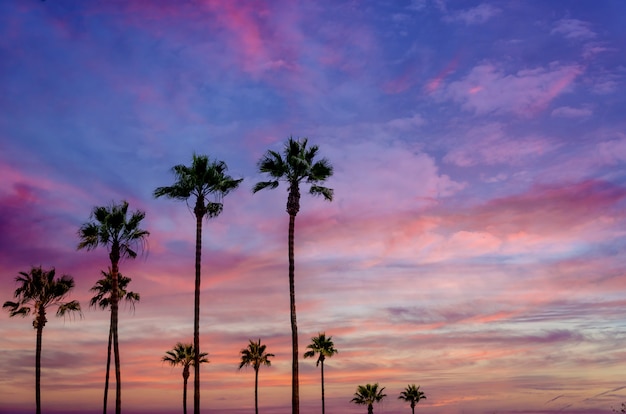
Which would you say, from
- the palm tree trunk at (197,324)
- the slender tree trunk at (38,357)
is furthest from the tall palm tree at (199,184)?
the slender tree trunk at (38,357)

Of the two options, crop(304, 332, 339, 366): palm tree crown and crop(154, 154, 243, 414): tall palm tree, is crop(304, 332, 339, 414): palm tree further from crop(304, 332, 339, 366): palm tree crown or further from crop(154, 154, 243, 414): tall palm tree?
crop(154, 154, 243, 414): tall palm tree

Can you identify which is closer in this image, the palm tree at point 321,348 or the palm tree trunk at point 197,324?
the palm tree trunk at point 197,324

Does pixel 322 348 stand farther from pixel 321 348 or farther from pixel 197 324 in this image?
pixel 197 324

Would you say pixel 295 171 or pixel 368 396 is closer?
pixel 295 171

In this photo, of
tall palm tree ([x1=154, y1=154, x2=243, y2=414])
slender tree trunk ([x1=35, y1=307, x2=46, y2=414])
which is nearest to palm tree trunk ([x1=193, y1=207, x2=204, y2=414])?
tall palm tree ([x1=154, y1=154, x2=243, y2=414])

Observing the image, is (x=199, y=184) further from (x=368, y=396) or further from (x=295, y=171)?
(x=368, y=396)

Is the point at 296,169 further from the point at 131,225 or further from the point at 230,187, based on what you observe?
the point at 131,225

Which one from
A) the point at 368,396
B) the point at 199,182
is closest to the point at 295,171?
the point at 199,182

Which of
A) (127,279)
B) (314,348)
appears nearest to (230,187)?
(127,279)

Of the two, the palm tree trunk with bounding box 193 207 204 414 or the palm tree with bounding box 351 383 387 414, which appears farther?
the palm tree with bounding box 351 383 387 414

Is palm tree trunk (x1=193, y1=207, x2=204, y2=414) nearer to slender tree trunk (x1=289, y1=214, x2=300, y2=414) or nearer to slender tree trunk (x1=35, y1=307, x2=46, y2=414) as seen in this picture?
slender tree trunk (x1=289, y1=214, x2=300, y2=414)

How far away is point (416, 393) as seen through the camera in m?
133

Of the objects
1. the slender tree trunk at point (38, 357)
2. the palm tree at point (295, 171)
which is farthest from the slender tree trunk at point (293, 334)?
the slender tree trunk at point (38, 357)

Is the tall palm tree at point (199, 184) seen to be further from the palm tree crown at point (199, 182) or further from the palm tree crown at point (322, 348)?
the palm tree crown at point (322, 348)
